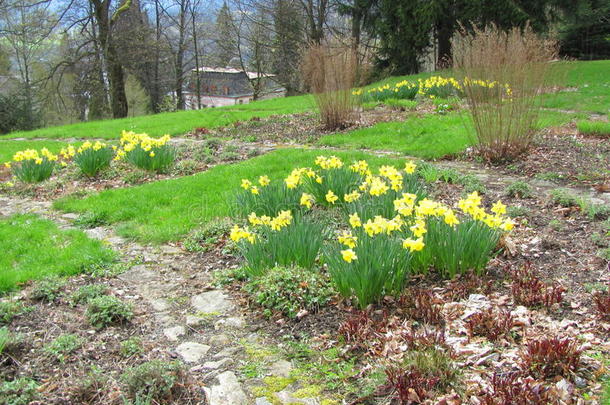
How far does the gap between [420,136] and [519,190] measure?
3666 millimetres

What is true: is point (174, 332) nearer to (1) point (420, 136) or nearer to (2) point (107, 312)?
(2) point (107, 312)

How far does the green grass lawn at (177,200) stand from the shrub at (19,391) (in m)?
2.46

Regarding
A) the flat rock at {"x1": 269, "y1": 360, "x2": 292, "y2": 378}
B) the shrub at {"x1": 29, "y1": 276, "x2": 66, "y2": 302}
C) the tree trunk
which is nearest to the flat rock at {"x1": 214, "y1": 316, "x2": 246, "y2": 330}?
the flat rock at {"x1": 269, "y1": 360, "x2": 292, "y2": 378}

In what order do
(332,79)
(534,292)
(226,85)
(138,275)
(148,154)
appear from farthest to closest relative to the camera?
(226,85) → (332,79) → (148,154) → (138,275) → (534,292)

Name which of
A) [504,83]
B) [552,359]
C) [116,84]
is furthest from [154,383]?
[116,84]

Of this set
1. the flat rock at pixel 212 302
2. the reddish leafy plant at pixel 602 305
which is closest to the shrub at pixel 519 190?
the reddish leafy plant at pixel 602 305

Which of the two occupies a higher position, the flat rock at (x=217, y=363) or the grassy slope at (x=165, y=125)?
the grassy slope at (x=165, y=125)

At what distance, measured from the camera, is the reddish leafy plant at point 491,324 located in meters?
2.72

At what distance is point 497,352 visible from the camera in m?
2.58

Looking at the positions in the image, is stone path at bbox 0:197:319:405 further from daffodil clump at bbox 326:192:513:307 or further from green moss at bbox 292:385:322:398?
daffodil clump at bbox 326:192:513:307

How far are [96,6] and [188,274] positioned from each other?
17901 millimetres

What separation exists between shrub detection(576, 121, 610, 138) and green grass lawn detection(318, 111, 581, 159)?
478 mm

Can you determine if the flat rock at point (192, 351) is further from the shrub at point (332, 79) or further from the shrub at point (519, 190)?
the shrub at point (332, 79)

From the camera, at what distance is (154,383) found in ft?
8.05
